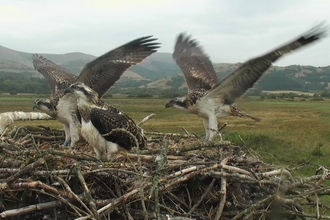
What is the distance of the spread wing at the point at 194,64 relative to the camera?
9644 mm

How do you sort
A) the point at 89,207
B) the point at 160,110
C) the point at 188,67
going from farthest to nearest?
the point at 160,110, the point at 188,67, the point at 89,207

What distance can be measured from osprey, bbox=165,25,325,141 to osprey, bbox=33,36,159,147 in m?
1.42

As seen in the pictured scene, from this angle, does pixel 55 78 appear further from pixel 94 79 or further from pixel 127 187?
pixel 127 187

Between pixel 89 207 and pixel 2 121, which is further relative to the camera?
pixel 2 121

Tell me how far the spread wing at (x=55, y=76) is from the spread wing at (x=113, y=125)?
280cm

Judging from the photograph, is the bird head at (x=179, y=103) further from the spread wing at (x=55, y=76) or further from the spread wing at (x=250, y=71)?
the spread wing at (x=55, y=76)

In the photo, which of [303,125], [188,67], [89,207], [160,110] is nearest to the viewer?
[89,207]

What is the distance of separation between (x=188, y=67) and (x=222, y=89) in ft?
7.15

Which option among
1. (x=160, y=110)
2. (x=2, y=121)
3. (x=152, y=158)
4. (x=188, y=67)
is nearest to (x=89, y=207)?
(x=152, y=158)

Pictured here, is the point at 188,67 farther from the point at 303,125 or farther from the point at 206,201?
the point at 303,125

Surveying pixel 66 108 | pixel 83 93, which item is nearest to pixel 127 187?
pixel 83 93

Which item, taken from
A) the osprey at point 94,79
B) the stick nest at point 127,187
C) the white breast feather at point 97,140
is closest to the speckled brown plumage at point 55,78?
the osprey at point 94,79

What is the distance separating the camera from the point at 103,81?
8180mm

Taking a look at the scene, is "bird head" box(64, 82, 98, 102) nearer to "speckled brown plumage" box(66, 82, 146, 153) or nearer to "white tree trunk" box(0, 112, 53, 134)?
"speckled brown plumage" box(66, 82, 146, 153)
